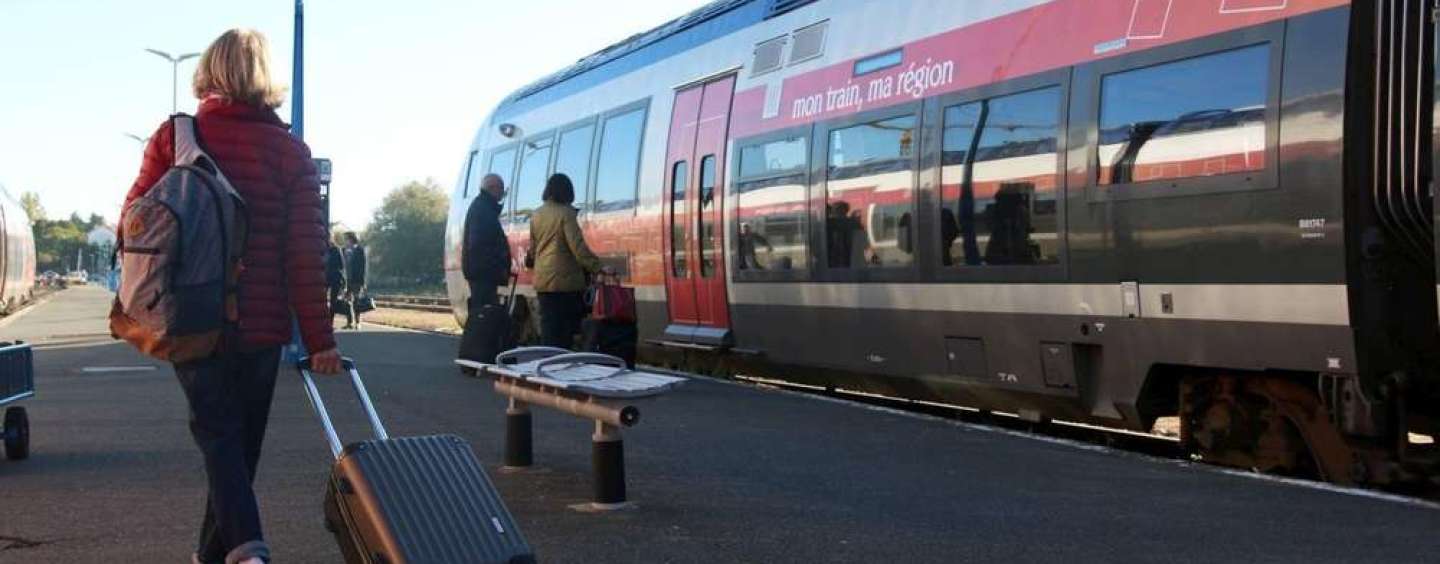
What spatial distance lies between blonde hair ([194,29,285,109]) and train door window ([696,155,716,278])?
24.0ft

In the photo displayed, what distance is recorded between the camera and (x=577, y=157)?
14836 mm

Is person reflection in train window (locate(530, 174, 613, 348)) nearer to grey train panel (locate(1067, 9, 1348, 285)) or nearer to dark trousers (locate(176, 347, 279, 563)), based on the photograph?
grey train panel (locate(1067, 9, 1348, 285))

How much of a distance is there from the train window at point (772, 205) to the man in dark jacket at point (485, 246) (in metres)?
1.98

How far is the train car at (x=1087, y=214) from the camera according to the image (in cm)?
616

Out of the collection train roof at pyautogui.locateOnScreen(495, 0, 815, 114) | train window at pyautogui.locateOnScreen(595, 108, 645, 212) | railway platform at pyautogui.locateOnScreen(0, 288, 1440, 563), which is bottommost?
railway platform at pyautogui.locateOnScreen(0, 288, 1440, 563)

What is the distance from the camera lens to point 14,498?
6.40 metres

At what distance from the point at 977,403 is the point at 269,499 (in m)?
4.27

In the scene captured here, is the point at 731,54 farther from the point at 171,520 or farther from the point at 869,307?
the point at 171,520

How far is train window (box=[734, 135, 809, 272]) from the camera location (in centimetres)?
1038

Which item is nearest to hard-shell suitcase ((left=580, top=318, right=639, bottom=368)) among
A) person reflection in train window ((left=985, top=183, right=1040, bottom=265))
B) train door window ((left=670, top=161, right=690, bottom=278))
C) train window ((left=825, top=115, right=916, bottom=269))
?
train door window ((left=670, top=161, right=690, bottom=278))

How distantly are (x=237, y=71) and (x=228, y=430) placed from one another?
1066 mm

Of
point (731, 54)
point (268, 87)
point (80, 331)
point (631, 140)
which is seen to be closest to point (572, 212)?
point (731, 54)

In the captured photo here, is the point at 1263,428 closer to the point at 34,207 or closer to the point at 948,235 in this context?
the point at 948,235

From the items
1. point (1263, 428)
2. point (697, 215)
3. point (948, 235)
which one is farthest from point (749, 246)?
point (1263, 428)
